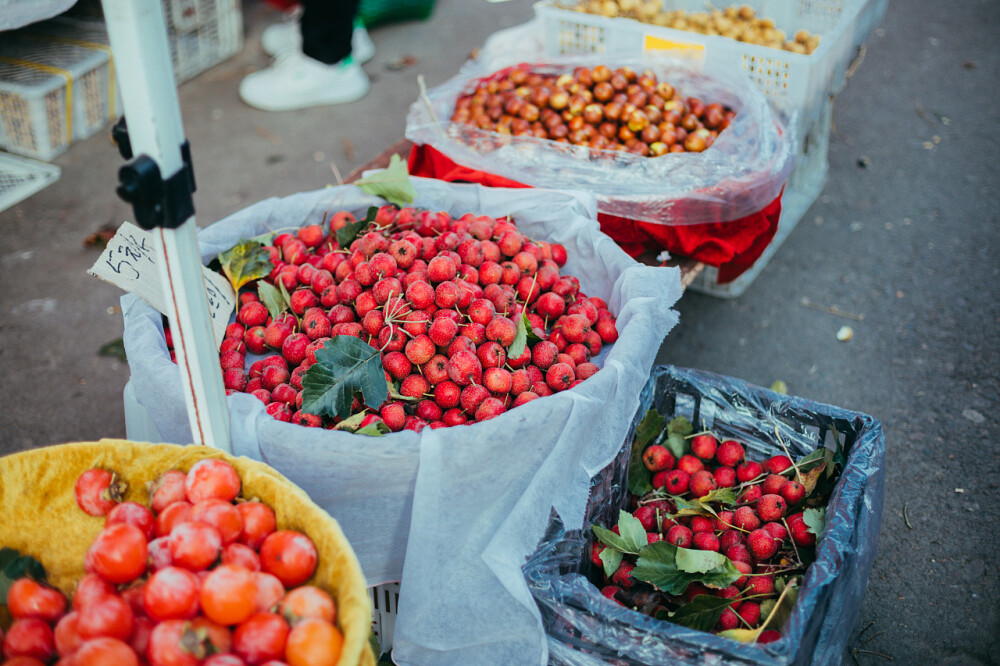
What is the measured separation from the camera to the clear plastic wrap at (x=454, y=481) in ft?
4.55

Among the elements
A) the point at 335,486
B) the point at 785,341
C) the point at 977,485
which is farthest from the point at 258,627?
the point at 785,341

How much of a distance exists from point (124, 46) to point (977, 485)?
2552mm

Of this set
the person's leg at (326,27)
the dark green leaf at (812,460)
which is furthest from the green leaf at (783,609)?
the person's leg at (326,27)

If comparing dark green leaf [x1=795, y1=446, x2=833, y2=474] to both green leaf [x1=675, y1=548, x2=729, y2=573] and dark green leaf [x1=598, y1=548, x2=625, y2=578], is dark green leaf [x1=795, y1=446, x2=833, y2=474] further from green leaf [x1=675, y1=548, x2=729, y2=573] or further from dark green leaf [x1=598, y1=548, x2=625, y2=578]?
dark green leaf [x1=598, y1=548, x2=625, y2=578]

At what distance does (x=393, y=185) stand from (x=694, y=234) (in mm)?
966

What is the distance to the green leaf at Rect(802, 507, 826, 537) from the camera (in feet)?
5.48

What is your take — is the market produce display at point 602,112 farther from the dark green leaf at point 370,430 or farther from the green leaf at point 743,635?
the green leaf at point 743,635

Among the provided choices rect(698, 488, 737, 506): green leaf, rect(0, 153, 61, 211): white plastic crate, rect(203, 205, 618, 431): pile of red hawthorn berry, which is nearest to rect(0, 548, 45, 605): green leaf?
rect(203, 205, 618, 431): pile of red hawthorn berry

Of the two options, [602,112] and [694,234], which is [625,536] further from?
[602,112]

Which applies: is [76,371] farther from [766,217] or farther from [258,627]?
[766,217]

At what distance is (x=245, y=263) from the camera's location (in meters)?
1.92

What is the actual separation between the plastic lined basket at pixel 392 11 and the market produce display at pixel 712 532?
4331mm

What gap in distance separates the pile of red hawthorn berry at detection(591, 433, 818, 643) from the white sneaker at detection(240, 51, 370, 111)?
3.42m

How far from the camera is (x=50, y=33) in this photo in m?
3.97
